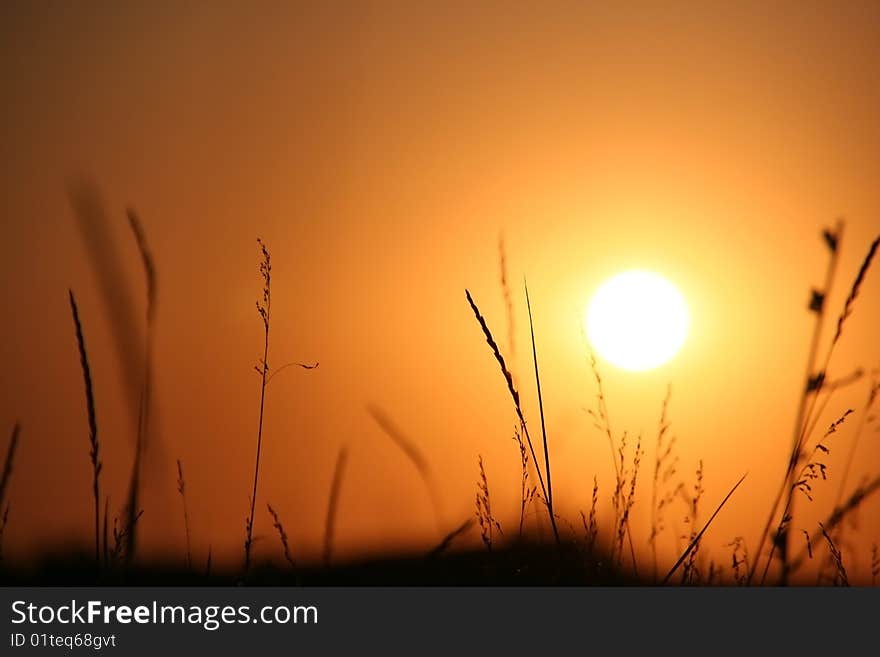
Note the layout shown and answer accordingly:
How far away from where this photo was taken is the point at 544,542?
7.56ft

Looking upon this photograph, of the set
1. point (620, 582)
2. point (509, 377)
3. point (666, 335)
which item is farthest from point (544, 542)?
point (666, 335)

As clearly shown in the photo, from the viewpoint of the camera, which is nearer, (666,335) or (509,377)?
(509,377)

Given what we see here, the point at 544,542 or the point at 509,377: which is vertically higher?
the point at 509,377
